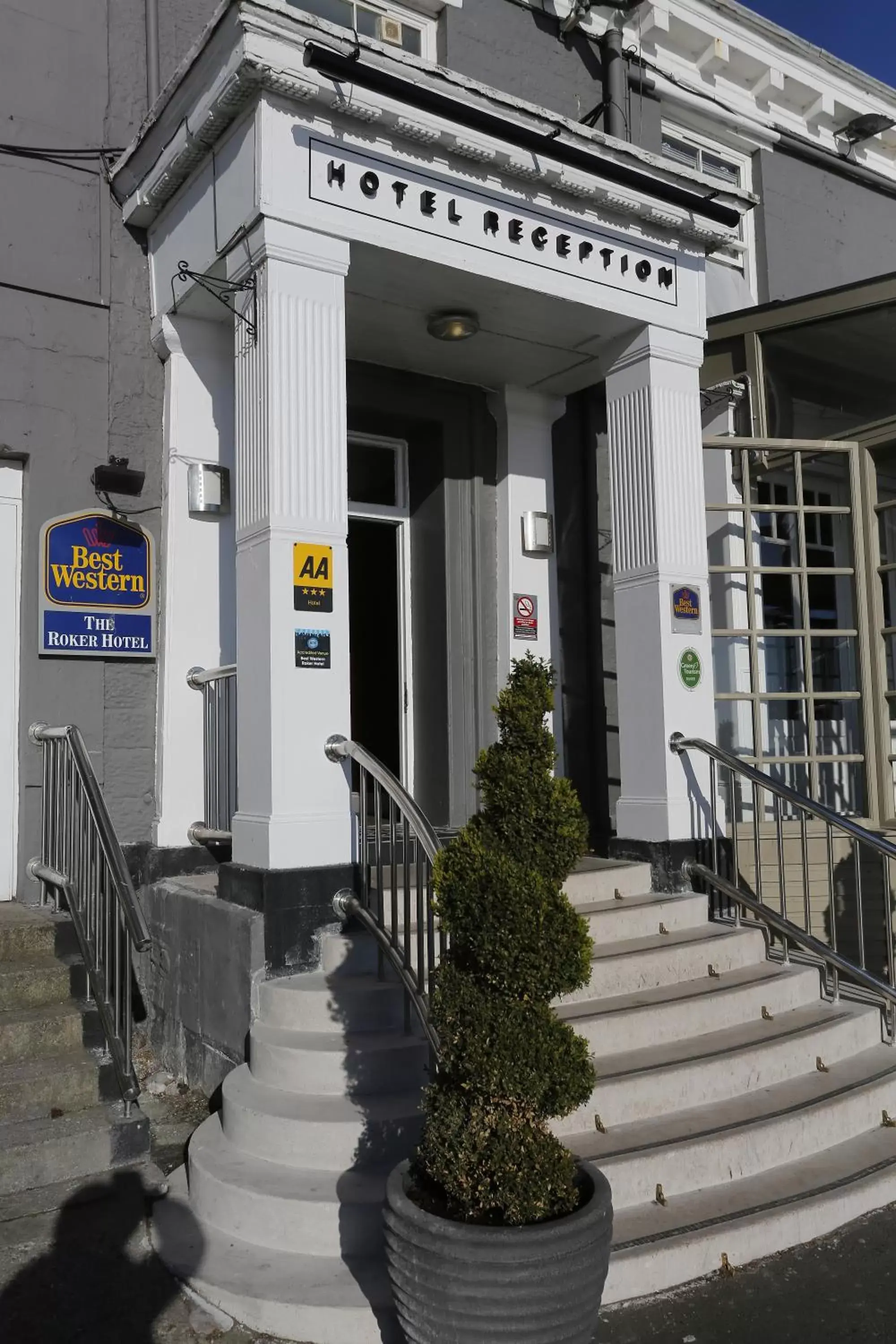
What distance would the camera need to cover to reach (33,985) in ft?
15.5

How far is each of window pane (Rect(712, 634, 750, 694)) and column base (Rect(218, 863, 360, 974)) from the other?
13.1ft

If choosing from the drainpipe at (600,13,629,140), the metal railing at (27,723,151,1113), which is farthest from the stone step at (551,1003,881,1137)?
the drainpipe at (600,13,629,140)

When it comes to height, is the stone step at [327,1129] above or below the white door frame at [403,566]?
below

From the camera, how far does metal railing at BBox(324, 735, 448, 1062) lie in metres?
4.07

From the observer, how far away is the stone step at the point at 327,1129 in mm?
3896

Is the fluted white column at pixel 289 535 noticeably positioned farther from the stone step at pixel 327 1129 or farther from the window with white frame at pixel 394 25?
the window with white frame at pixel 394 25

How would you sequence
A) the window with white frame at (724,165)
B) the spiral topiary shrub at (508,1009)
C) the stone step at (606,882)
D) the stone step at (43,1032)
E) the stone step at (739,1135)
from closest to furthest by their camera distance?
the spiral topiary shrub at (508,1009) < the stone step at (739,1135) < the stone step at (43,1032) < the stone step at (606,882) < the window with white frame at (724,165)


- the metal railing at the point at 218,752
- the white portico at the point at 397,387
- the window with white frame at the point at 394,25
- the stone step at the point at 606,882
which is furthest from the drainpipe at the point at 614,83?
the stone step at the point at 606,882

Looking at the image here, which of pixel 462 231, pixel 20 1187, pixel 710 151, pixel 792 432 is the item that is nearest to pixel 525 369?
pixel 462 231

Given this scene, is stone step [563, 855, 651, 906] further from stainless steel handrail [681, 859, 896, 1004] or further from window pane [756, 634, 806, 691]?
window pane [756, 634, 806, 691]

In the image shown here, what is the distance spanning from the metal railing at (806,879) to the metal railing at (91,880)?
312 centimetres

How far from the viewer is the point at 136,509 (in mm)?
6121

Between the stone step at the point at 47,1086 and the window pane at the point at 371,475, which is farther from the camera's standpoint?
the window pane at the point at 371,475

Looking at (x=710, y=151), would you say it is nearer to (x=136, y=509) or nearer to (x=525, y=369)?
(x=525, y=369)
